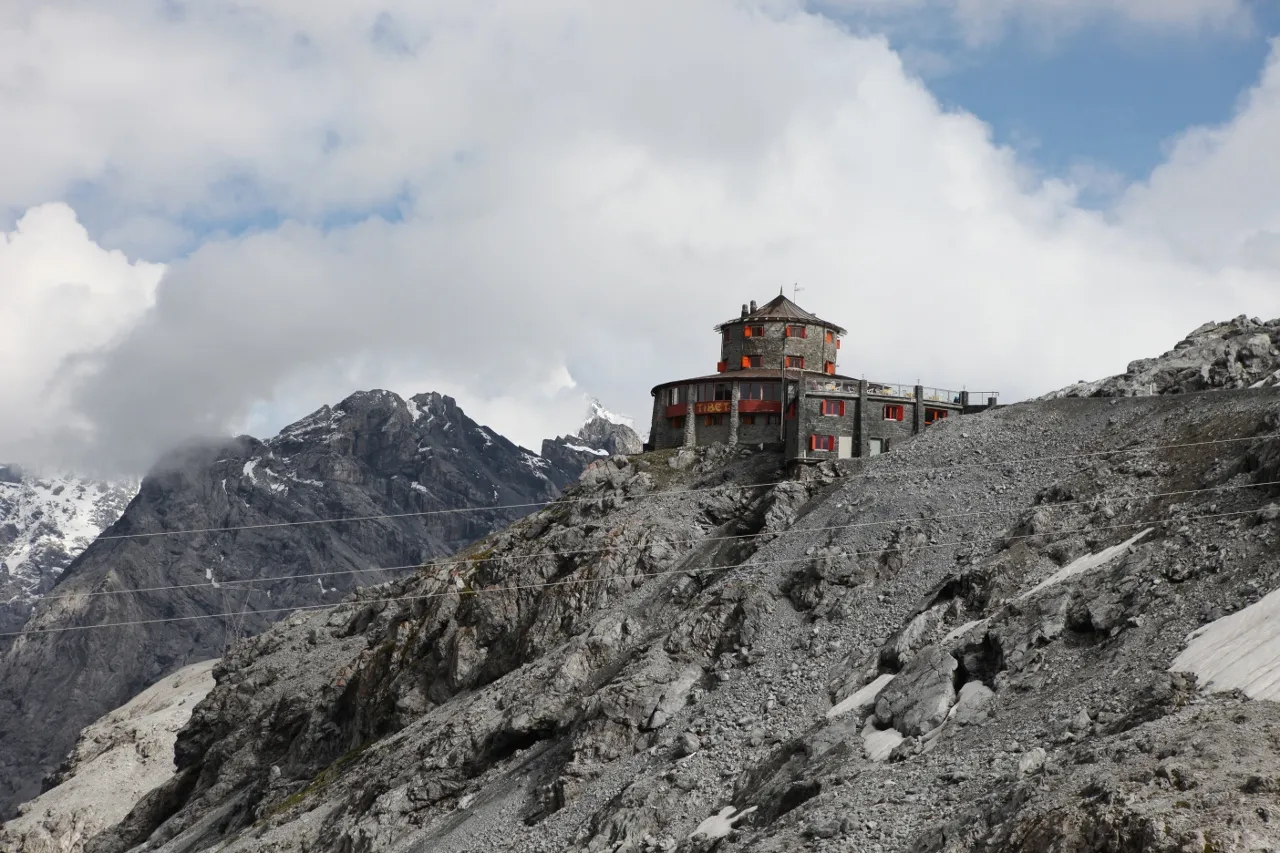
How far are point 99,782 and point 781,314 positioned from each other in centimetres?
10223

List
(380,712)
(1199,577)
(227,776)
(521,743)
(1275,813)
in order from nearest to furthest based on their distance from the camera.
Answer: (1275,813) < (1199,577) < (521,743) < (380,712) < (227,776)

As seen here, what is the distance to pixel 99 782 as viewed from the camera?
174500 millimetres

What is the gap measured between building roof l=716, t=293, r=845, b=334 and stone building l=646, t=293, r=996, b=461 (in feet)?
0.28

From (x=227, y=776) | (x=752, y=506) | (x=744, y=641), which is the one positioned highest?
(x=752, y=506)

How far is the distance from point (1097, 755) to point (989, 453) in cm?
4617

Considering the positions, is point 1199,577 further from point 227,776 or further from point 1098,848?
point 227,776

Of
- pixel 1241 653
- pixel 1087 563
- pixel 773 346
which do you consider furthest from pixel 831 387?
pixel 1241 653

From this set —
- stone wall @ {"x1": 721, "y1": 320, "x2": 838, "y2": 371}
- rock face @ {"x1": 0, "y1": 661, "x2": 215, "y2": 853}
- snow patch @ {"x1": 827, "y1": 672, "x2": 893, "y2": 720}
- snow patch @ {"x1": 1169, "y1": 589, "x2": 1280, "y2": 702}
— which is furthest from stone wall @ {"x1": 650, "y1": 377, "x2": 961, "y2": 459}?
rock face @ {"x1": 0, "y1": 661, "x2": 215, "y2": 853}

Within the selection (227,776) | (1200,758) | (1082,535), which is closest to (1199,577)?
(1082,535)

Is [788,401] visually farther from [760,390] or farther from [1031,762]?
[1031,762]

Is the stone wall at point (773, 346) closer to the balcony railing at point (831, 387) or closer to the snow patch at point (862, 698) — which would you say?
the balcony railing at point (831, 387)

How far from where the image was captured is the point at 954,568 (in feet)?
252

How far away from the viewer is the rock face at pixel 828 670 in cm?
4778

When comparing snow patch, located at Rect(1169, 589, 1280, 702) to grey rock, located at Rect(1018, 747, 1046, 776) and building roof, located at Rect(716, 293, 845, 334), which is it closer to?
grey rock, located at Rect(1018, 747, 1046, 776)
